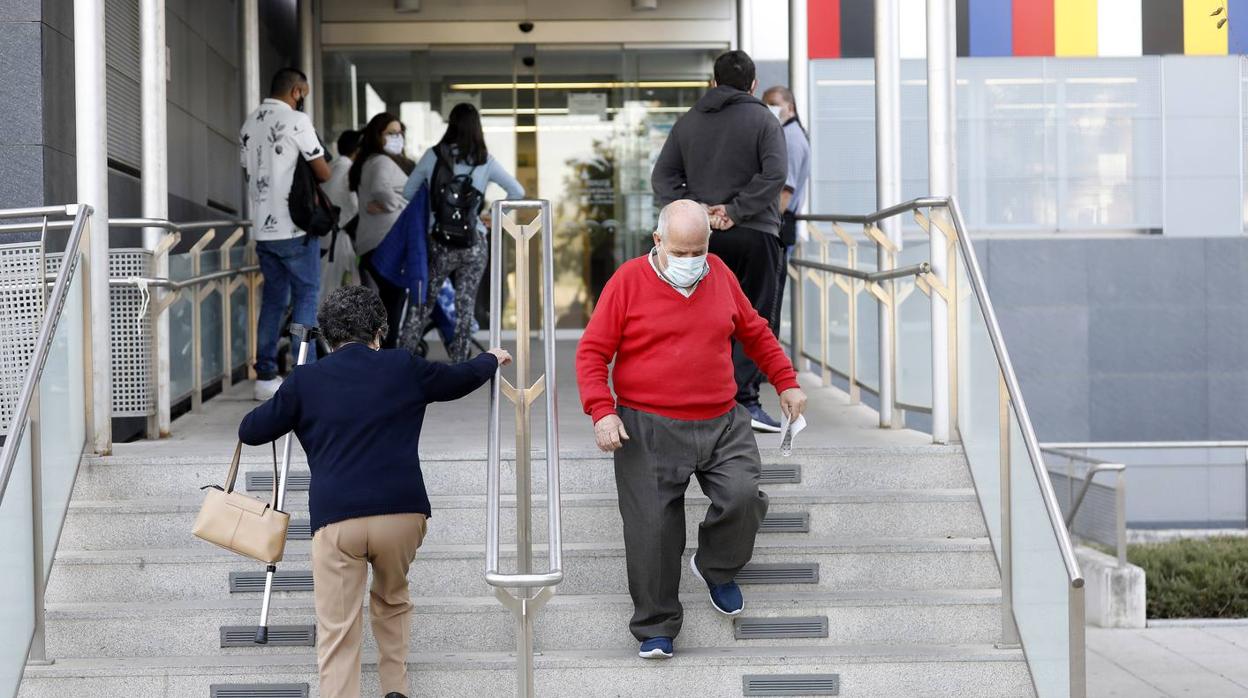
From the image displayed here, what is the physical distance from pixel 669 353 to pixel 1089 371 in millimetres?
10605

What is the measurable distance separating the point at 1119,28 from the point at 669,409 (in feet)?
36.6

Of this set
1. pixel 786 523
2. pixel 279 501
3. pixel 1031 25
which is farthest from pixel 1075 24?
pixel 279 501

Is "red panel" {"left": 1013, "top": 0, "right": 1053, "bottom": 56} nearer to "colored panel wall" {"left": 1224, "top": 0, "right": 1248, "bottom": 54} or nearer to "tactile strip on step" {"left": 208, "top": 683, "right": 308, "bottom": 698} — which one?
"colored panel wall" {"left": 1224, "top": 0, "right": 1248, "bottom": 54}

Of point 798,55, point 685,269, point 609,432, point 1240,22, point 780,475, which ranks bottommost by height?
point 780,475

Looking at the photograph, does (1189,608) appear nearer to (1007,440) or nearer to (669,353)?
(1007,440)

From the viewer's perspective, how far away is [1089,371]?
1454 centimetres

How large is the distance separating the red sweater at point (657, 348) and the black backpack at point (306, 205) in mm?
3120

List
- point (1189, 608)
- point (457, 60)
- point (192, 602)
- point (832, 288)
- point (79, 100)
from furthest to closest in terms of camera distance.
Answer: point (457, 60), point (1189, 608), point (832, 288), point (79, 100), point (192, 602)

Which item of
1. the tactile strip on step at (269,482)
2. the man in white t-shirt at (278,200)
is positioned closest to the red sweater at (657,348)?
the tactile strip on step at (269,482)

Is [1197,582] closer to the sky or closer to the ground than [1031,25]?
closer to the ground

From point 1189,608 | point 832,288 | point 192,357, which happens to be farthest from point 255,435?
point 1189,608

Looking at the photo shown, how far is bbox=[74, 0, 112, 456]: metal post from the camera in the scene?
5910 mm

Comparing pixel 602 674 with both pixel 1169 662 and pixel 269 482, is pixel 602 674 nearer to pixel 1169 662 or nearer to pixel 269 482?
pixel 269 482

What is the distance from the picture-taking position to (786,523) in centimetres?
564
